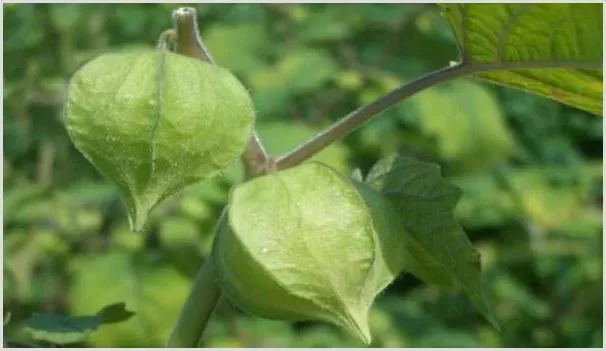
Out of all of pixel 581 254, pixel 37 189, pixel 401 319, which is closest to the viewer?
pixel 37 189

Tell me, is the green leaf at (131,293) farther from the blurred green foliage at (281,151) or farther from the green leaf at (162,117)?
the green leaf at (162,117)

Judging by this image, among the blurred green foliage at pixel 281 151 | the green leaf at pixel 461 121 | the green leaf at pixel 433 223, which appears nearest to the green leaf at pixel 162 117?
the green leaf at pixel 433 223

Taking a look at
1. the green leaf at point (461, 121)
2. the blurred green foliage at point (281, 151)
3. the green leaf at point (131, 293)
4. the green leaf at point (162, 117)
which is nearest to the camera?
the green leaf at point (162, 117)

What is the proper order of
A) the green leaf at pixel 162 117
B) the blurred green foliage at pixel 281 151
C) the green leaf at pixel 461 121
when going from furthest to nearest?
the green leaf at pixel 461 121
the blurred green foliage at pixel 281 151
the green leaf at pixel 162 117

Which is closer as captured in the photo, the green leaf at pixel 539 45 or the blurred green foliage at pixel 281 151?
the green leaf at pixel 539 45

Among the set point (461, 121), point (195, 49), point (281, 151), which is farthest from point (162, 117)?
point (461, 121)

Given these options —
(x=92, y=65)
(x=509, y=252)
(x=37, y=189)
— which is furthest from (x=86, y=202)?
(x=92, y=65)

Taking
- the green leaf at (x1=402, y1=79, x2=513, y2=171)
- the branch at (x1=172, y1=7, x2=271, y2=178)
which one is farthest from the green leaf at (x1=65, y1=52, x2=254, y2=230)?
Answer: the green leaf at (x1=402, y1=79, x2=513, y2=171)

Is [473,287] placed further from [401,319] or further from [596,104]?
[401,319]
